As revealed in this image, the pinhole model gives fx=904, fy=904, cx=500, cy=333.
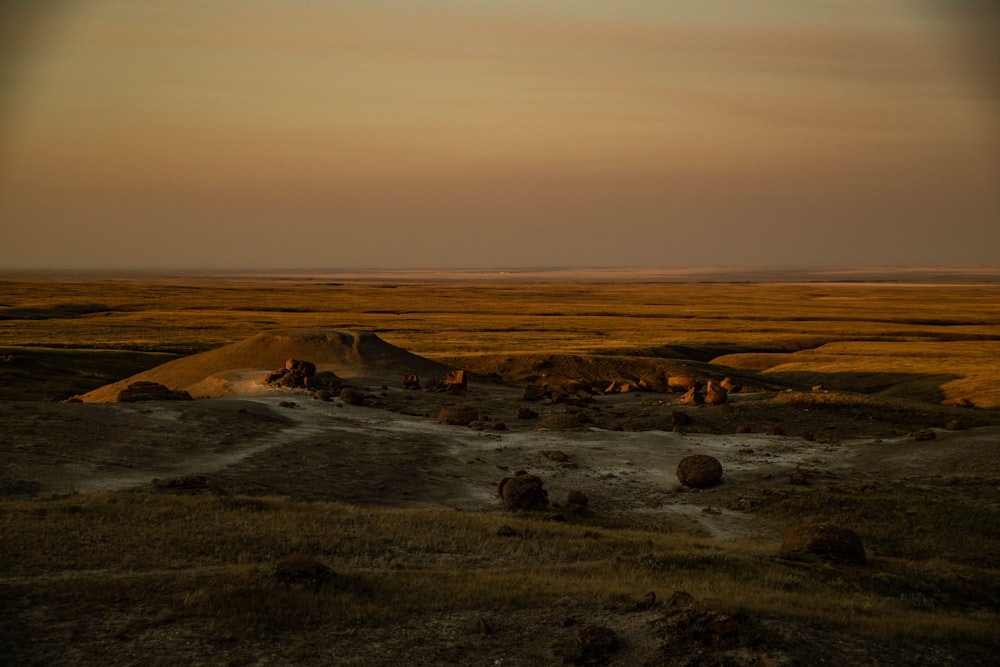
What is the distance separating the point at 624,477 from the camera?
111 feet

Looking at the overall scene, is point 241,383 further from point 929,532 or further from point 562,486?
point 929,532

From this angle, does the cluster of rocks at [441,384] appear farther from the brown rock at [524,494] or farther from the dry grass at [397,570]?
the dry grass at [397,570]

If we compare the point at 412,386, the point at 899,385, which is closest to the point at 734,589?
the point at 412,386

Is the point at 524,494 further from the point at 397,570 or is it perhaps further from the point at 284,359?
the point at 284,359

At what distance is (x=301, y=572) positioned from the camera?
16.9 metres

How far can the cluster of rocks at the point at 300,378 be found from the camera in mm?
48156

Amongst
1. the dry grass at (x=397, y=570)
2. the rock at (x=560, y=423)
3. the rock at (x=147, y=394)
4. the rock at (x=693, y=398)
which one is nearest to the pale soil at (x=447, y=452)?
the rock at (x=560, y=423)

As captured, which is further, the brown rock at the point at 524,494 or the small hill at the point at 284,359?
the small hill at the point at 284,359

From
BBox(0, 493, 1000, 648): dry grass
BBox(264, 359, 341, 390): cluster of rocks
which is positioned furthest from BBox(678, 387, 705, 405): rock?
BBox(0, 493, 1000, 648): dry grass

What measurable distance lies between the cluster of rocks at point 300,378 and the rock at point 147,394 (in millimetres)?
7136

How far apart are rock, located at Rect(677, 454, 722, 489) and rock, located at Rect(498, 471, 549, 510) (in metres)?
6.57

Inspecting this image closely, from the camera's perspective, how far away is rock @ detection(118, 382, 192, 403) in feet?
131

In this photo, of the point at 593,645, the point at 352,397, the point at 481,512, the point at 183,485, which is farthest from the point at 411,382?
the point at 593,645

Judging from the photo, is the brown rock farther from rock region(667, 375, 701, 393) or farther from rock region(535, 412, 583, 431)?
rock region(667, 375, 701, 393)
